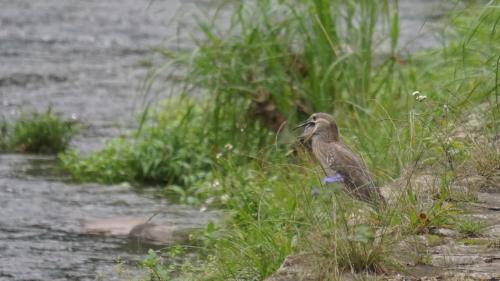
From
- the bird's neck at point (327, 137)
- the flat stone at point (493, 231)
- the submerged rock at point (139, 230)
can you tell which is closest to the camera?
the flat stone at point (493, 231)

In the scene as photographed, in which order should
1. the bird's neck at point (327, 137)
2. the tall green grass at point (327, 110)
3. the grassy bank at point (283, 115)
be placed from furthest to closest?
the bird's neck at point (327, 137) < the grassy bank at point (283, 115) < the tall green grass at point (327, 110)

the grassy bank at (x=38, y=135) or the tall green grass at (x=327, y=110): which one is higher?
the tall green grass at (x=327, y=110)

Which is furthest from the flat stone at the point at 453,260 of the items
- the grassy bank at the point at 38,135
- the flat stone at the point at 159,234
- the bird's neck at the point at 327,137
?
the grassy bank at the point at 38,135

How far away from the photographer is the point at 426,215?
193 inches

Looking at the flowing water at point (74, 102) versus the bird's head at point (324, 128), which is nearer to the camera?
the bird's head at point (324, 128)

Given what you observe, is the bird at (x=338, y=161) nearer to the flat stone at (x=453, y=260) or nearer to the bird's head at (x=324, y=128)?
the bird's head at (x=324, y=128)

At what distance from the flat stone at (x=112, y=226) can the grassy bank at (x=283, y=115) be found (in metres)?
0.50

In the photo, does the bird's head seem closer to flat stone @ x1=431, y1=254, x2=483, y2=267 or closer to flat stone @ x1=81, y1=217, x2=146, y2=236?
flat stone @ x1=431, y1=254, x2=483, y2=267

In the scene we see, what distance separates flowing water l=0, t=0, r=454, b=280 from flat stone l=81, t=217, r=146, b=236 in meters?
0.09

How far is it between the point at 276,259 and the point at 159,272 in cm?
Result: 56

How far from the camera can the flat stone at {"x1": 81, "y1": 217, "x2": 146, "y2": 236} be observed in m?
8.02

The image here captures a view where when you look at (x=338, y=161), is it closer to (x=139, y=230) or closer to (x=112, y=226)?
(x=139, y=230)

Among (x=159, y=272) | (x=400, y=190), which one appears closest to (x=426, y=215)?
(x=400, y=190)

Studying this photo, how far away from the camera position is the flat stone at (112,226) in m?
8.02
